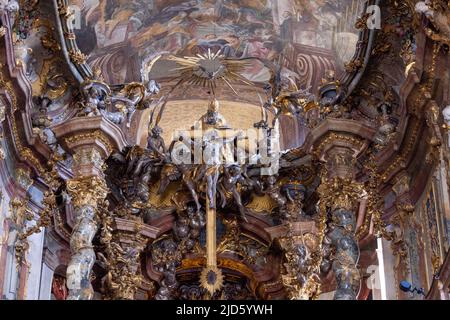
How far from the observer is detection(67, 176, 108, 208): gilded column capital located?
1606cm

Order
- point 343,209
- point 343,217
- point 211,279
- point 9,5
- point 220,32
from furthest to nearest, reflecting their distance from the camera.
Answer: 1. point 220,32
2. point 211,279
3. point 343,209
4. point 343,217
5. point 9,5

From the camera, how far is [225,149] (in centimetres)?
2056

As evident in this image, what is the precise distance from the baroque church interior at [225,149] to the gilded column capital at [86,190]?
0.03 meters

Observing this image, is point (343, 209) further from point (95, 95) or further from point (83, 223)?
point (95, 95)

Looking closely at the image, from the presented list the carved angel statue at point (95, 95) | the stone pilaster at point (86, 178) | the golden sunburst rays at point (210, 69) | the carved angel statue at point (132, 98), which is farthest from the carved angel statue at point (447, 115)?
the golden sunburst rays at point (210, 69)

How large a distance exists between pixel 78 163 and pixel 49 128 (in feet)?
5.25

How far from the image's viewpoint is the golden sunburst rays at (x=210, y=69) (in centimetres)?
2134

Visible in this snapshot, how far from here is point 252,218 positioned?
20594mm

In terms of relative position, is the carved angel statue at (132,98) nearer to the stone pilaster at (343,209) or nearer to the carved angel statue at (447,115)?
the stone pilaster at (343,209)

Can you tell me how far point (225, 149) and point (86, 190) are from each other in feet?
16.6

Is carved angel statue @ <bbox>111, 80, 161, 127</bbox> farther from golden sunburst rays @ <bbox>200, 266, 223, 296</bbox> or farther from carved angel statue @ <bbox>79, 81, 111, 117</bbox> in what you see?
golden sunburst rays @ <bbox>200, 266, 223, 296</bbox>

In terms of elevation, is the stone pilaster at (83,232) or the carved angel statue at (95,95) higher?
the carved angel statue at (95,95)

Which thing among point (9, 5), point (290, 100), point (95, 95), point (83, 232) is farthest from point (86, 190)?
point (290, 100)
